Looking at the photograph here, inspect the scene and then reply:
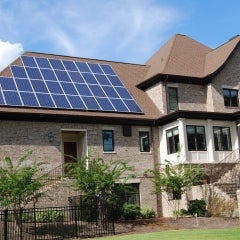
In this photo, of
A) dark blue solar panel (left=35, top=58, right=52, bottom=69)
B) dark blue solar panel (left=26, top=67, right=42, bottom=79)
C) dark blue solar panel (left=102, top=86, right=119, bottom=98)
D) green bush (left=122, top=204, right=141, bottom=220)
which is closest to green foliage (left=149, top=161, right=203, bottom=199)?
green bush (left=122, top=204, right=141, bottom=220)

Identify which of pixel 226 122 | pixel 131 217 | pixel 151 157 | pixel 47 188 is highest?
pixel 226 122

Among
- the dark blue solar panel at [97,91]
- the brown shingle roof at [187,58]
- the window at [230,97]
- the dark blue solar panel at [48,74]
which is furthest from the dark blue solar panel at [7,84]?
the window at [230,97]

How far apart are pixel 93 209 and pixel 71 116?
6.22m

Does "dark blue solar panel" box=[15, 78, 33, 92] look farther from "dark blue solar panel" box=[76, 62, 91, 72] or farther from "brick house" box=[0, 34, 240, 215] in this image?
"dark blue solar panel" box=[76, 62, 91, 72]

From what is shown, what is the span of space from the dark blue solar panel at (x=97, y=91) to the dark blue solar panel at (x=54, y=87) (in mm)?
2230

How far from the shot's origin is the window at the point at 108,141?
92.0 ft

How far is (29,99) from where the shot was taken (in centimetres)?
2686

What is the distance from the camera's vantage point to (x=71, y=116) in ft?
87.8

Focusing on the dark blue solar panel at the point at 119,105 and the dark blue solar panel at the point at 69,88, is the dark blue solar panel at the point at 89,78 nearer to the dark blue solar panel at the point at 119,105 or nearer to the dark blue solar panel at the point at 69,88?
the dark blue solar panel at the point at 69,88

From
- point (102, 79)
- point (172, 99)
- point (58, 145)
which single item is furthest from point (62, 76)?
point (172, 99)

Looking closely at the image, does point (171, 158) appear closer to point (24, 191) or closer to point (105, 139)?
point (105, 139)

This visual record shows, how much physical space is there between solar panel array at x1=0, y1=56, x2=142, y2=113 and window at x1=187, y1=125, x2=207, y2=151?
3.62 metres

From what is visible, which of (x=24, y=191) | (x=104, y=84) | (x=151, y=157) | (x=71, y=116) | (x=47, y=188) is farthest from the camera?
(x=104, y=84)

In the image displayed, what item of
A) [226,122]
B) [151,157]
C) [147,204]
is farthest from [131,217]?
[226,122]
